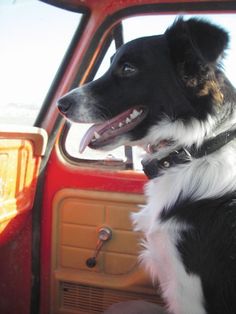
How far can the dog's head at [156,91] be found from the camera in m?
1.66

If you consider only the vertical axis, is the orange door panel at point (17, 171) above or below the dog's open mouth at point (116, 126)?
below

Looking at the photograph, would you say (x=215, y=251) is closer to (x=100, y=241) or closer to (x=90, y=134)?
(x=90, y=134)

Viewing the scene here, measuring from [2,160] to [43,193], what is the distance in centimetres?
39

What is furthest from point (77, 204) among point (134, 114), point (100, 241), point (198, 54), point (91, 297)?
point (198, 54)

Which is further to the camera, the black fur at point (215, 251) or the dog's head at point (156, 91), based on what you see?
the dog's head at point (156, 91)

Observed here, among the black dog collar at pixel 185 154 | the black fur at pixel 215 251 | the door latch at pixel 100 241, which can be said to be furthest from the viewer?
the door latch at pixel 100 241

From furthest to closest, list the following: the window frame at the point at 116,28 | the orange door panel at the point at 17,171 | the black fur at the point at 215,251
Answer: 1. the window frame at the point at 116,28
2. the orange door panel at the point at 17,171
3. the black fur at the point at 215,251

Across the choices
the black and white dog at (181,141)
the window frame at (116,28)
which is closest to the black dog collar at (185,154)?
the black and white dog at (181,141)

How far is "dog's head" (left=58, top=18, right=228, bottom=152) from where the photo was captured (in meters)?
1.66

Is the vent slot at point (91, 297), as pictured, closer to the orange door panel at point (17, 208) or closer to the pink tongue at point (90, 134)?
the orange door panel at point (17, 208)

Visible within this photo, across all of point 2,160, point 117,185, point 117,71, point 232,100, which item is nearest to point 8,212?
point 2,160

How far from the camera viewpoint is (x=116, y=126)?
5.90ft

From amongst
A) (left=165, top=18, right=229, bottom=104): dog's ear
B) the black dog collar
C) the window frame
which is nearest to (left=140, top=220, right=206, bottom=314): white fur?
the black dog collar

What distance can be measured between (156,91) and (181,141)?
0.73 ft
